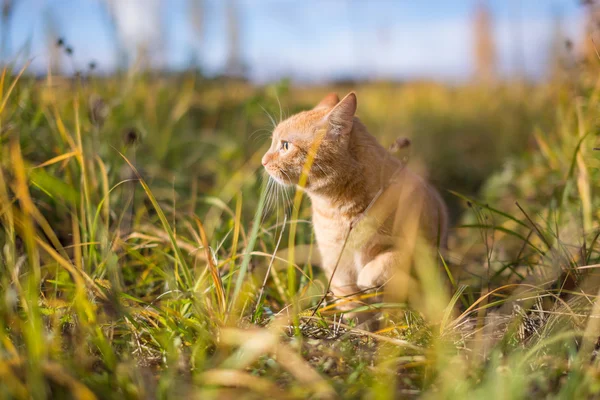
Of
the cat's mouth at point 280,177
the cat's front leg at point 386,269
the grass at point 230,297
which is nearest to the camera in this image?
the grass at point 230,297

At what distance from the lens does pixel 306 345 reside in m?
1.18

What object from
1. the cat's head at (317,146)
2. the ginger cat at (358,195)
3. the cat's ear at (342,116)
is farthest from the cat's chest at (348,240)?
the cat's ear at (342,116)

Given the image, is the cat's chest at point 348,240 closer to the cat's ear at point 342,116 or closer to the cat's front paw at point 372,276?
the cat's front paw at point 372,276

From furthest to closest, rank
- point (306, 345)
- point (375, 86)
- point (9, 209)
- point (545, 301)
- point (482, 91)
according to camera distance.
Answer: point (375, 86)
point (482, 91)
point (545, 301)
point (9, 209)
point (306, 345)

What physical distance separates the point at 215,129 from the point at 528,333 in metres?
2.99

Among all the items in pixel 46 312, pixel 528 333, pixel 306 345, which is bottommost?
pixel 528 333

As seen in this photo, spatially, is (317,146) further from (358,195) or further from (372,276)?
(372,276)

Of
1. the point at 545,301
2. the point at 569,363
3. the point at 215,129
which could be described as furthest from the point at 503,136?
the point at 569,363

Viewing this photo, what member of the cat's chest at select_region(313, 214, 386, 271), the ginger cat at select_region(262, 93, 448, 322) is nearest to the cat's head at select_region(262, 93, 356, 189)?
the ginger cat at select_region(262, 93, 448, 322)

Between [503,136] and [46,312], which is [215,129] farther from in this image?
[46,312]

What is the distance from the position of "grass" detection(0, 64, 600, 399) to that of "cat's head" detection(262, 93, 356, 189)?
10 centimetres

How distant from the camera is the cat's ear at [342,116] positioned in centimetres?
152

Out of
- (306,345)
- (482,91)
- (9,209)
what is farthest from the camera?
(482,91)

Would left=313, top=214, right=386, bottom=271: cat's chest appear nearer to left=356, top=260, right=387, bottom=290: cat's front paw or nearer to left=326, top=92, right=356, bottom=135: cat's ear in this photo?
left=356, top=260, right=387, bottom=290: cat's front paw
